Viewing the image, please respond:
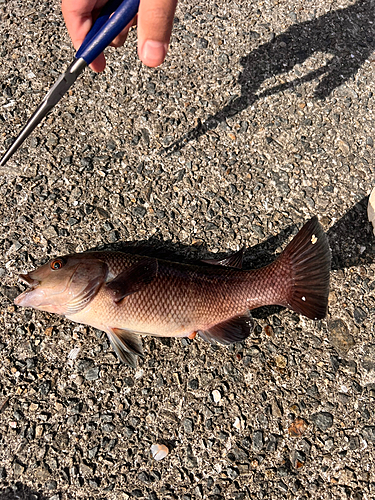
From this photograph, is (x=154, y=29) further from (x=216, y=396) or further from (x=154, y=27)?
(x=216, y=396)

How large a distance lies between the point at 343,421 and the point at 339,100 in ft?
9.30

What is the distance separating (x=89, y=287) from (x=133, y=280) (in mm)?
298

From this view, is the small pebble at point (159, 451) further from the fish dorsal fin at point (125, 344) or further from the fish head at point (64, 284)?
the fish head at point (64, 284)

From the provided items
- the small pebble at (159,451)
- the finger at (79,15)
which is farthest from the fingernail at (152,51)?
the small pebble at (159,451)

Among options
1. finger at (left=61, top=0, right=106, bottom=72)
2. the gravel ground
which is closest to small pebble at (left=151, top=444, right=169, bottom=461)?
the gravel ground

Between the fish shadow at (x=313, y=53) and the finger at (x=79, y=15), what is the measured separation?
1225mm

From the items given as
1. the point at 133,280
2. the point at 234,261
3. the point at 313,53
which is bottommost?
the point at 234,261

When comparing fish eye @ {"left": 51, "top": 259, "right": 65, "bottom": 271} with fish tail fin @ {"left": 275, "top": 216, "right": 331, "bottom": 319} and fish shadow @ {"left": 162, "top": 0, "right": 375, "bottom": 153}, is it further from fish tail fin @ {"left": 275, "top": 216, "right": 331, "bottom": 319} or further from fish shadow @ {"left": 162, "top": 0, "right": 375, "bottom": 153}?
fish shadow @ {"left": 162, "top": 0, "right": 375, "bottom": 153}

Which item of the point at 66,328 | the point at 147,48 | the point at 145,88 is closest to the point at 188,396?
the point at 66,328

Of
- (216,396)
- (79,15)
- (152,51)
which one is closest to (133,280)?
(216,396)

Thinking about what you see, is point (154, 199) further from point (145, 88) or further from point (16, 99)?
point (16, 99)

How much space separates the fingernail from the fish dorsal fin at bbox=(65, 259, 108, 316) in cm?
130

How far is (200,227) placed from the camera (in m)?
3.24

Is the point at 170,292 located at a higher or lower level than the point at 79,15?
lower
